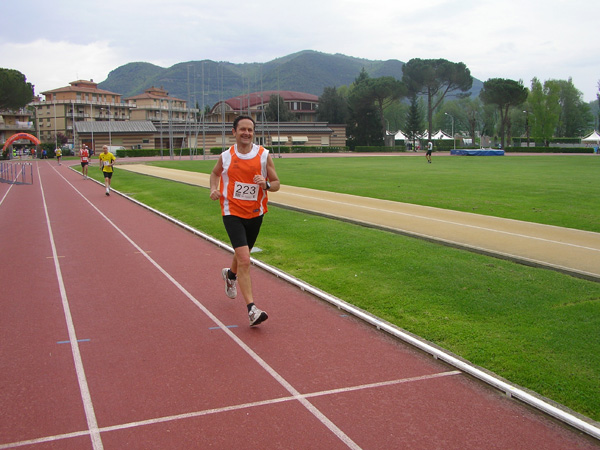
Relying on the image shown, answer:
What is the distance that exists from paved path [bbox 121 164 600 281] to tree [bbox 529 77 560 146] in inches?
3346

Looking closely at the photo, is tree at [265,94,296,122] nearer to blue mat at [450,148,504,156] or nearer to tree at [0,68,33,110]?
tree at [0,68,33,110]

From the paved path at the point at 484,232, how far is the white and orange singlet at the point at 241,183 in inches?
174

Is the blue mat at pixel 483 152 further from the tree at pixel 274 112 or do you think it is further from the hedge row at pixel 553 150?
the tree at pixel 274 112

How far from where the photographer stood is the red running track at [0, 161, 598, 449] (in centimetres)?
376

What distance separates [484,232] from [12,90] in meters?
80.7

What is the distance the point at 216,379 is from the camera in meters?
4.63

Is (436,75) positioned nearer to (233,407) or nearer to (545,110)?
(545,110)

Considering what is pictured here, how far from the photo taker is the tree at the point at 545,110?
9175 cm

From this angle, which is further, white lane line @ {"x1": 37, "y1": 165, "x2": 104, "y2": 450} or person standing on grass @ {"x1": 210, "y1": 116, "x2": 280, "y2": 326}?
person standing on grass @ {"x1": 210, "y1": 116, "x2": 280, "y2": 326}

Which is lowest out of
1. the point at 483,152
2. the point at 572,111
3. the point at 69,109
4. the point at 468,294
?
the point at 468,294

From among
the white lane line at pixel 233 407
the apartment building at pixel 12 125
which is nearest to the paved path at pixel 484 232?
the white lane line at pixel 233 407

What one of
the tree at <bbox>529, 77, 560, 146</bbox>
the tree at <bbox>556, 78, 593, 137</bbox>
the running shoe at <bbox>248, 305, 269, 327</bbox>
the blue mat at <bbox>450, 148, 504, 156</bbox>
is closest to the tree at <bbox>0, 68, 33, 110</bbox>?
the blue mat at <bbox>450, 148, 504, 156</bbox>

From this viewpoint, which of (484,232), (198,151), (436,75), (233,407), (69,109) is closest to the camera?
(233,407)

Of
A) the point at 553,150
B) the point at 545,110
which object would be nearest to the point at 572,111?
the point at 545,110
